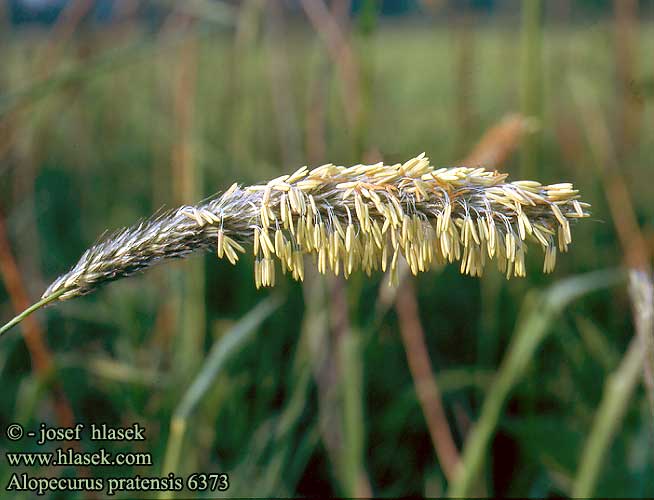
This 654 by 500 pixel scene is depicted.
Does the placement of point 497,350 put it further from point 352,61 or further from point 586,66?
point 586,66

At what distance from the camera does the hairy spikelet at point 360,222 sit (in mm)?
619

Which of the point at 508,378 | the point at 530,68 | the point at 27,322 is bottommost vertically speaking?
the point at 508,378

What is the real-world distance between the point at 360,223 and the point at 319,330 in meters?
0.94

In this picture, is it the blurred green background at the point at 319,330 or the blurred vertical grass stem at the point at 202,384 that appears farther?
the blurred green background at the point at 319,330

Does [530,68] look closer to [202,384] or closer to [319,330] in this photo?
[319,330]

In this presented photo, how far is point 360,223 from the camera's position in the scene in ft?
2.02

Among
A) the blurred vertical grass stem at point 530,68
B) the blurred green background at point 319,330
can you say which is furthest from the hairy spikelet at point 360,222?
the blurred vertical grass stem at point 530,68

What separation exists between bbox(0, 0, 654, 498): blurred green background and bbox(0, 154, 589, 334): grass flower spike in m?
0.30

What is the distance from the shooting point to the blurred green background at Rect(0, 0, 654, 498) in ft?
4.43

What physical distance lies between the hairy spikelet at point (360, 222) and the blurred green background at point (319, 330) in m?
0.30

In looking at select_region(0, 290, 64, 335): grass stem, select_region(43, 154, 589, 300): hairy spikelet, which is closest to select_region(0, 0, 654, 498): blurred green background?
select_region(43, 154, 589, 300): hairy spikelet

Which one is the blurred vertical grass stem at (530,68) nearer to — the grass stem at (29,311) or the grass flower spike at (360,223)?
the grass flower spike at (360,223)

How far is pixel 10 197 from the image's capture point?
2783 mm

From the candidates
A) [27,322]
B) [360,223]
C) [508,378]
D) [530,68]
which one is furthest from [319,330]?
[360,223]
